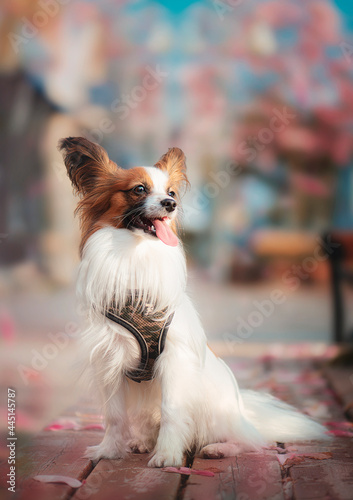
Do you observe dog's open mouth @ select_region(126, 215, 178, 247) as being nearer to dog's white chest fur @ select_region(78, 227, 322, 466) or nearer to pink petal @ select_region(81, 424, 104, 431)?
dog's white chest fur @ select_region(78, 227, 322, 466)

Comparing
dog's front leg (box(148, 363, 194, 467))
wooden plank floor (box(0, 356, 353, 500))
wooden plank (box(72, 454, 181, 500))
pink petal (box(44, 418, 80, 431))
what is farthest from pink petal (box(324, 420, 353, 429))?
pink petal (box(44, 418, 80, 431))

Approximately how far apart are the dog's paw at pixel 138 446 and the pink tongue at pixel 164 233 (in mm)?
643

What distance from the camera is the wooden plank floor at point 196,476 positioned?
1.34m

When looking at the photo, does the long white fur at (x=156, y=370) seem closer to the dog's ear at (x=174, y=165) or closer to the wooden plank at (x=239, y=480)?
the wooden plank at (x=239, y=480)

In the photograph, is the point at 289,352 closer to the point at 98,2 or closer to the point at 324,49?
the point at 324,49

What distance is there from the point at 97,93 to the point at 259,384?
4191 millimetres

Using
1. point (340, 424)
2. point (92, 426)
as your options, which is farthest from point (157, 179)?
point (340, 424)

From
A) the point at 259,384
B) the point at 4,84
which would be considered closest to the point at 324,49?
the point at 4,84

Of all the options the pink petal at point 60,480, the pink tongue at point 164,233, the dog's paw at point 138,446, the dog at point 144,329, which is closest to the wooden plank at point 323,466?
the dog at point 144,329

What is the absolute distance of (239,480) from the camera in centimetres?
145

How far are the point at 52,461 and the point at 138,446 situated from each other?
27cm

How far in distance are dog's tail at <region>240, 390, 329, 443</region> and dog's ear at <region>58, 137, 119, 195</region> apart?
92 cm

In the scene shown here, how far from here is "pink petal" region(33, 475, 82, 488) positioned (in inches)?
55.7

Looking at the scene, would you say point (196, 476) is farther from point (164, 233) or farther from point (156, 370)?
point (164, 233)
